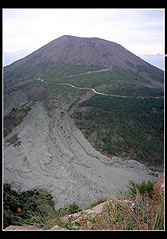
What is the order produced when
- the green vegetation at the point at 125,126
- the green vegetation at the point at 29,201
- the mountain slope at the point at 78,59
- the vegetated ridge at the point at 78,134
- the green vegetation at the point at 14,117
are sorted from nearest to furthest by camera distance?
1. the green vegetation at the point at 29,201
2. the vegetated ridge at the point at 78,134
3. the green vegetation at the point at 125,126
4. the green vegetation at the point at 14,117
5. the mountain slope at the point at 78,59

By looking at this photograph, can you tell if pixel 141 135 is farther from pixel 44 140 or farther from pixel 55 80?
pixel 55 80

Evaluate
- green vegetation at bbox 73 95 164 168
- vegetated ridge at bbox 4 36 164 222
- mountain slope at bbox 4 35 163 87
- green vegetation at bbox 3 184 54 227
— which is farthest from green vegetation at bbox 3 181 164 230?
mountain slope at bbox 4 35 163 87

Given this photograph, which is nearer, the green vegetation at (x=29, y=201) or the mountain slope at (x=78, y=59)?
the green vegetation at (x=29, y=201)

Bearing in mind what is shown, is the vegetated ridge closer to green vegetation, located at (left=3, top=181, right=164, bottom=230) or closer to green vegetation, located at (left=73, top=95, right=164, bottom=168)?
green vegetation, located at (left=73, top=95, right=164, bottom=168)

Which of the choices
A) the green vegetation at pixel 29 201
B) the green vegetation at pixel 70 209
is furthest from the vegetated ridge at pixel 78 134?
the green vegetation at pixel 70 209

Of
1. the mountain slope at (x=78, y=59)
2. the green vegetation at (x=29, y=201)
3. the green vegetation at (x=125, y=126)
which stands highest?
the mountain slope at (x=78, y=59)

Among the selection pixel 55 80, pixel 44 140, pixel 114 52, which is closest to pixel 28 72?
pixel 55 80

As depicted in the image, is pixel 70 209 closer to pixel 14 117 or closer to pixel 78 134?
pixel 78 134

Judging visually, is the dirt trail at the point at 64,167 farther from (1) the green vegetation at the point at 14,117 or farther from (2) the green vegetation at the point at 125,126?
(2) the green vegetation at the point at 125,126
